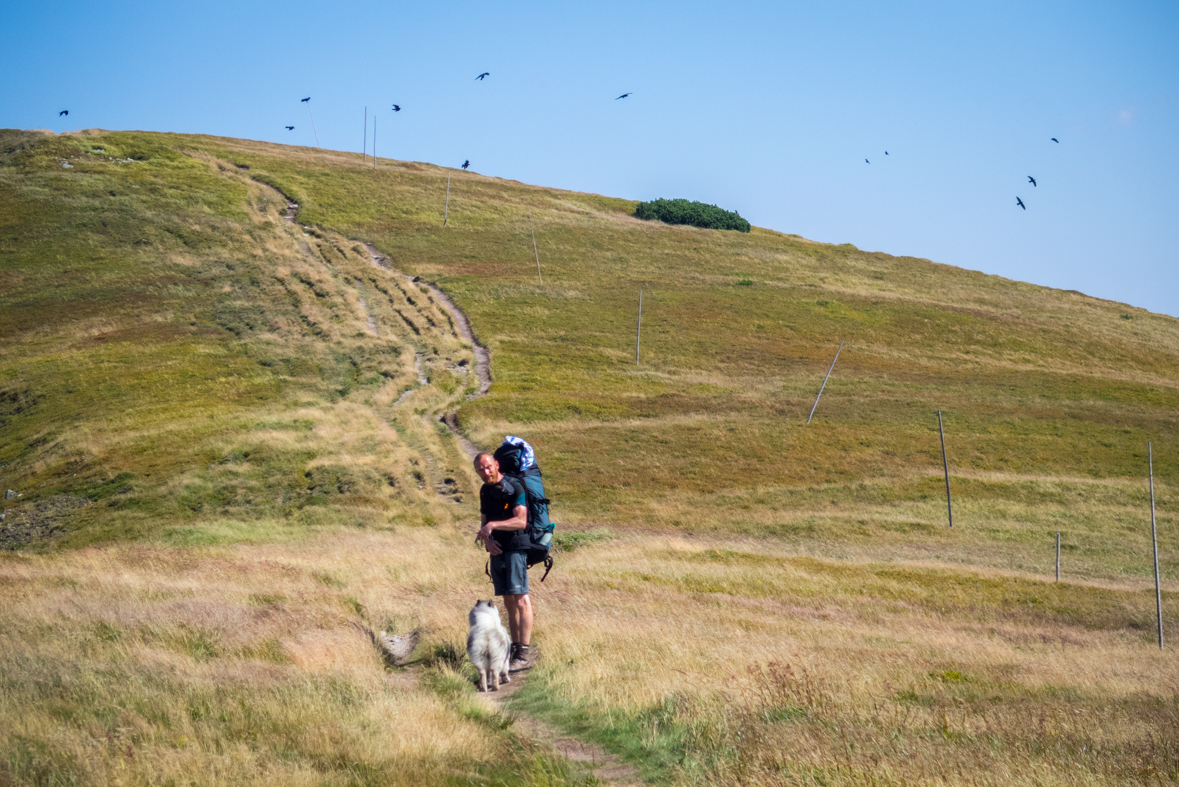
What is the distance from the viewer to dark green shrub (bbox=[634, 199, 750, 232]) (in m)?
112

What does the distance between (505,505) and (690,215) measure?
107456 millimetres

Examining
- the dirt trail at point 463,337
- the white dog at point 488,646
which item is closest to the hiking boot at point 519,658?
the white dog at point 488,646

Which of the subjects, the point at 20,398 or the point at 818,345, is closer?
the point at 20,398

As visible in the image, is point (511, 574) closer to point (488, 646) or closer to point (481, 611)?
point (481, 611)

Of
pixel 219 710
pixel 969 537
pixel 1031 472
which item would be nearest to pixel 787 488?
pixel 969 537

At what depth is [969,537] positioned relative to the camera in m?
34.8

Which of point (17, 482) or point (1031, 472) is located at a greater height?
point (1031, 472)

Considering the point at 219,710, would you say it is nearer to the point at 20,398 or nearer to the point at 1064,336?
the point at 20,398

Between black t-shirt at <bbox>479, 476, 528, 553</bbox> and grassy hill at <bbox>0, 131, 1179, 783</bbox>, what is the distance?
1.43m

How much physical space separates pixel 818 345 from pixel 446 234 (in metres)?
42.5

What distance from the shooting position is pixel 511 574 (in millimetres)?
9211

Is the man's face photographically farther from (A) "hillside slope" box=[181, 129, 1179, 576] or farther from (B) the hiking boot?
(A) "hillside slope" box=[181, 129, 1179, 576]

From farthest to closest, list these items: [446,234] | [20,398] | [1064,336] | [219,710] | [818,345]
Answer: [446,234], [1064,336], [818,345], [20,398], [219,710]

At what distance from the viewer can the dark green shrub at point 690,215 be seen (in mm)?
111750
